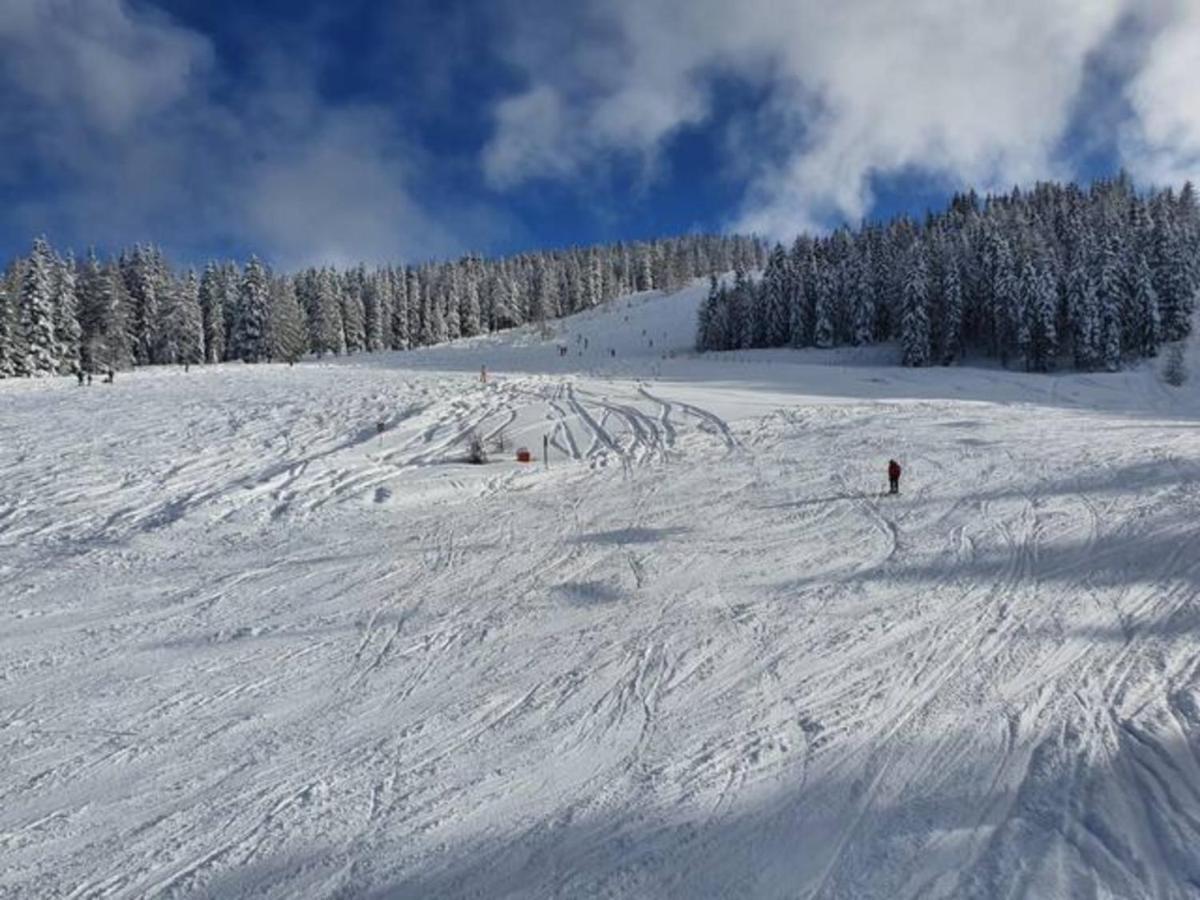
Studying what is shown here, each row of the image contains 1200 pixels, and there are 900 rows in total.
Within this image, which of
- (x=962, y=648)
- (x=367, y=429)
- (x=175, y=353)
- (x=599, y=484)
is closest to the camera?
(x=962, y=648)

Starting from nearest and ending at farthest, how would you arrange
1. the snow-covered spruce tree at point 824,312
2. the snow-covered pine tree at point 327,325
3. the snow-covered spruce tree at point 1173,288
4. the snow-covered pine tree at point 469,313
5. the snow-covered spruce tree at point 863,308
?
the snow-covered spruce tree at point 1173,288 < the snow-covered spruce tree at point 863,308 < the snow-covered spruce tree at point 824,312 < the snow-covered pine tree at point 327,325 < the snow-covered pine tree at point 469,313

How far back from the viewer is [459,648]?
32.3 feet

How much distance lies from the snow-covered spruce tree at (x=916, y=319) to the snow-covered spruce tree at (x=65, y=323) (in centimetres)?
6829

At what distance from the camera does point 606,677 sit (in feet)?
29.2

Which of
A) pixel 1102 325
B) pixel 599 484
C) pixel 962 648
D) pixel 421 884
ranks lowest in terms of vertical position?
pixel 421 884

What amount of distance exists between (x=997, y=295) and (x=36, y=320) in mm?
75605

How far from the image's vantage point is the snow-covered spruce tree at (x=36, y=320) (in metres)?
53.5

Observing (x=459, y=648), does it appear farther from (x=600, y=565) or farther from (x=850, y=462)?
(x=850, y=462)

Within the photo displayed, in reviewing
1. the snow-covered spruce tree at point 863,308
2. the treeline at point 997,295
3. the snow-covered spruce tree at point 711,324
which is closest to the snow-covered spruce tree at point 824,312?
the treeline at point 997,295

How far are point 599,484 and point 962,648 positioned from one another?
10.8m

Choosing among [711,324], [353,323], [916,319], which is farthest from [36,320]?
[916,319]

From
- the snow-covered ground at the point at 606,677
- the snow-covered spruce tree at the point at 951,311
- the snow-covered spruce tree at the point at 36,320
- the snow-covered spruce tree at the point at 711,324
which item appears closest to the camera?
the snow-covered ground at the point at 606,677

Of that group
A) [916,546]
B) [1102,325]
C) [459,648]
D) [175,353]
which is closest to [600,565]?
[459,648]

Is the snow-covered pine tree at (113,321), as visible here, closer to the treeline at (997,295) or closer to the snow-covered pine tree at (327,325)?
the snow-covered pine tree at (327,325)
